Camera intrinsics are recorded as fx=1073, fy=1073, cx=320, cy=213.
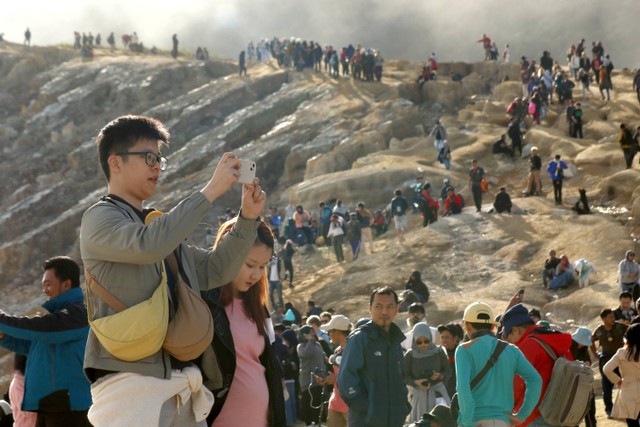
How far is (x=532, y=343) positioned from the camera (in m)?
8.30

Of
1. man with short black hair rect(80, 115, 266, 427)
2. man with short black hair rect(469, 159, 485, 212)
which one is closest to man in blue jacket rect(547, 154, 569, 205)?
man with short black hair rect(469, 159, 485, 212)

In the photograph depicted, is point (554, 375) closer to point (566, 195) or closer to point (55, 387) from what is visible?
point (55, 387)

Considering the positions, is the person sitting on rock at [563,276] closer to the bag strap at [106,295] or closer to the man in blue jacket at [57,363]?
the man in blue jacket at [57,363]

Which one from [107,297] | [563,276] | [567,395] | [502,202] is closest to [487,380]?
[567,395]

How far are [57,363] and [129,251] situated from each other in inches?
113

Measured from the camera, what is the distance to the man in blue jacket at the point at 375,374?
311 inches

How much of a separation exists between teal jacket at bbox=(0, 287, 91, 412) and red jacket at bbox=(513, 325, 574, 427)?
10.9 feet

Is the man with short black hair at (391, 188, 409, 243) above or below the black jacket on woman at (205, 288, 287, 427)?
below

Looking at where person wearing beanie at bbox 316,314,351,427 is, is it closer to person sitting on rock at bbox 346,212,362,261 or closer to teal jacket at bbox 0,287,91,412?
teal jacket at bbox 0,287,91,412

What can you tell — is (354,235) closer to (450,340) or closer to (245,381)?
(450,340)

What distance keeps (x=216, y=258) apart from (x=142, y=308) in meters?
0.71

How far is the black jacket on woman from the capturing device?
479cm

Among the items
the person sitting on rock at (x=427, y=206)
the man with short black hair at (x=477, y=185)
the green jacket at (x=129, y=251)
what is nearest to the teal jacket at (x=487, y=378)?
the green jacket at (x=129, y=251)

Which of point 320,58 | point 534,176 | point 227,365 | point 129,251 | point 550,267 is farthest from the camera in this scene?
point 320,58
